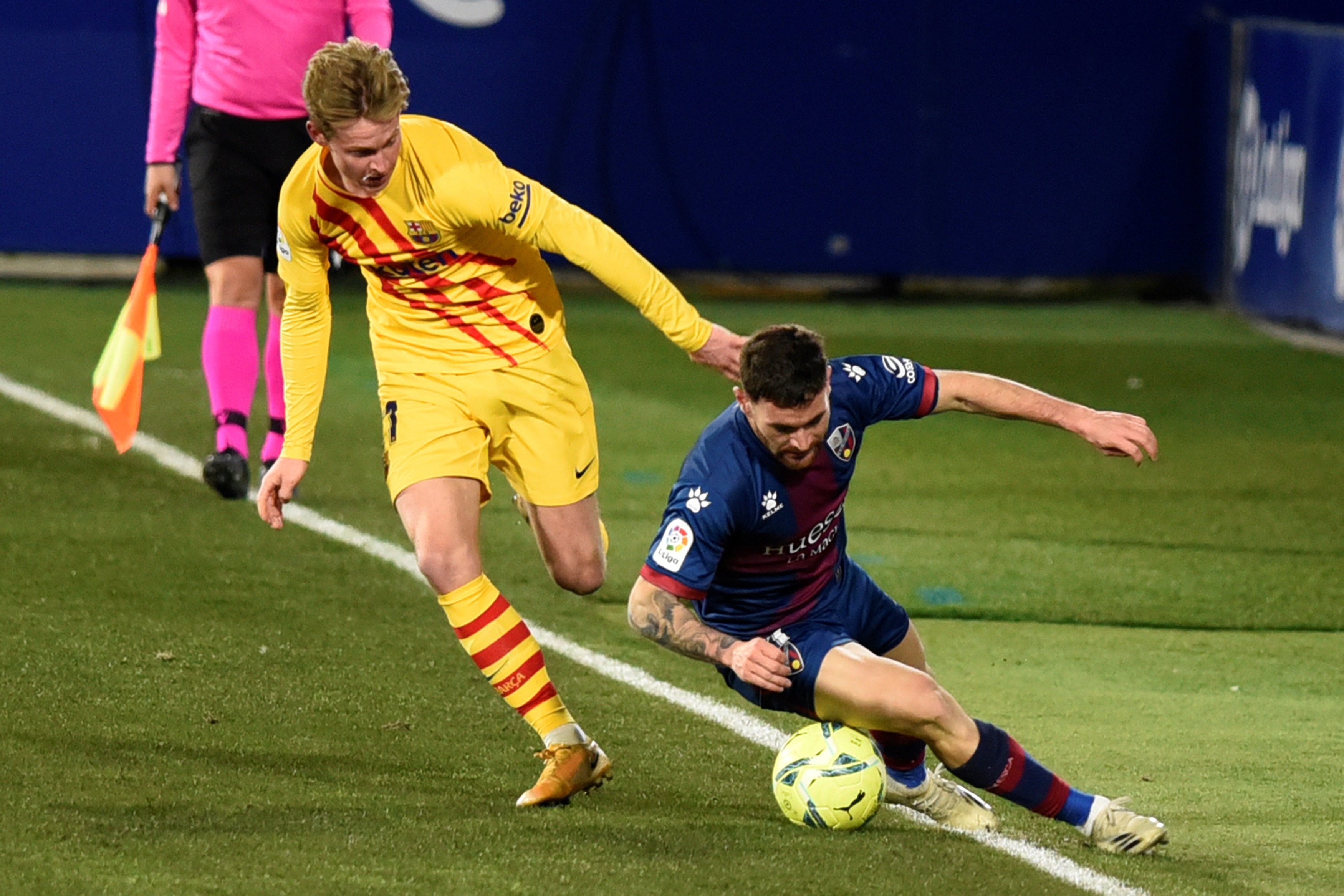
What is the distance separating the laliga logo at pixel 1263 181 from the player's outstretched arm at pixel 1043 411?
992cm

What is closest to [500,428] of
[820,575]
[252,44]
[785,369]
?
[820,575]

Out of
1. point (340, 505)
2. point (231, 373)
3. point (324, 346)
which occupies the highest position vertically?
point (324, 346)

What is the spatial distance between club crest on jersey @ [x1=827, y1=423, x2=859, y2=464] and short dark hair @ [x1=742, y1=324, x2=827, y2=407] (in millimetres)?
310

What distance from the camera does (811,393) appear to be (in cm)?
446

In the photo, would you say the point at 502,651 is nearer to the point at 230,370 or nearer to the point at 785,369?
the point at 785,369

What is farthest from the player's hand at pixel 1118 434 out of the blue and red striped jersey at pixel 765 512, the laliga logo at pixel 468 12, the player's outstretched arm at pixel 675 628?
the laliga logo at pixel 468 12

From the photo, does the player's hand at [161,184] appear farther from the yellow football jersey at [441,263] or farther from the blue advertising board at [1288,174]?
the blue advertising board at [1288,174]

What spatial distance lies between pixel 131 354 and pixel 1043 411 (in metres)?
4.60

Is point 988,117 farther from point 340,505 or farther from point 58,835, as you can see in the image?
point 58,835

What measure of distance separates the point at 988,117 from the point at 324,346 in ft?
36.4

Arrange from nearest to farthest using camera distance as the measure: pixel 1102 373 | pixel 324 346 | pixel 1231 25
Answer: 1. pixel 324 346
2. pixel 1102 373
3. pixel 1231 25

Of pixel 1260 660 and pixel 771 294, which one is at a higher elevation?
pixel 1260 660

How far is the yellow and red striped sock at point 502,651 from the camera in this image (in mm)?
5055

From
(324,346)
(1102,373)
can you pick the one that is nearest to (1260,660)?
(324,346)
